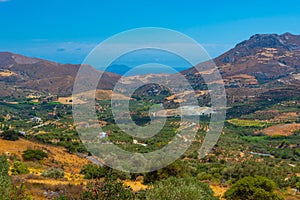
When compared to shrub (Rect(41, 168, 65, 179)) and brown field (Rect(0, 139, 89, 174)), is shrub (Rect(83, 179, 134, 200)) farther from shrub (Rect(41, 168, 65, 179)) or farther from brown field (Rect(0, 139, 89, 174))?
brown field (Rect(0, 139, 89, 174))

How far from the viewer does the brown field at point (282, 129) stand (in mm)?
82887

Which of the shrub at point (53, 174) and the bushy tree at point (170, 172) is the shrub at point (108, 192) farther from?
the shrub at point (53, 174)

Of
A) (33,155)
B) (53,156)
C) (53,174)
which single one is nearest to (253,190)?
(53,174)

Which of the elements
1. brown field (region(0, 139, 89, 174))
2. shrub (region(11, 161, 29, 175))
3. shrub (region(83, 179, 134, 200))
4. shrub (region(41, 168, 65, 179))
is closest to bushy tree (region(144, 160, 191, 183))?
shrub (region(41, 168, 65, 179))

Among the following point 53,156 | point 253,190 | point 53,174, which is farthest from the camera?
point 53,156

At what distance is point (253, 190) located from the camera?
20266 mm

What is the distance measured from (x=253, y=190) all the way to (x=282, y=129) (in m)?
71.3

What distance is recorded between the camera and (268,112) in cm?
11088

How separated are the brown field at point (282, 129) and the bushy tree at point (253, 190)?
66.5 meters

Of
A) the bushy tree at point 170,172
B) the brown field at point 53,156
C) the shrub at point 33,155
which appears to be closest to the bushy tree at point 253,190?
the bushy tree at point 170,172

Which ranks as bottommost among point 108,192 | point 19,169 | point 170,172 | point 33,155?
point 33,155

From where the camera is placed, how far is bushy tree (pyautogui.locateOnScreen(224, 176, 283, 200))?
20.1m

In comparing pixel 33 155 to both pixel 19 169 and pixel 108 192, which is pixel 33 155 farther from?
pixel 108 192

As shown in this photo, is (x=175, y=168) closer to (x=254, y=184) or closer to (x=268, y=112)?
(x=254, y=184)
